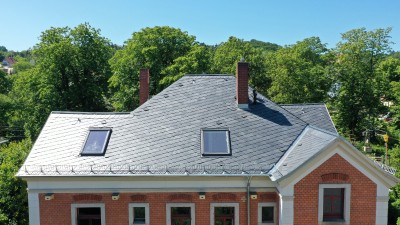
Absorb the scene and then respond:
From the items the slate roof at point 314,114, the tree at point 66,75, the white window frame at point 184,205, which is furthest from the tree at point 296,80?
the white window frame at point 184,205

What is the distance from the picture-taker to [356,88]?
147 feet

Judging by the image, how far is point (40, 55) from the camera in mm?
36531

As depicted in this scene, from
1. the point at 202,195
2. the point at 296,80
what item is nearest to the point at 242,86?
the point at 202,195

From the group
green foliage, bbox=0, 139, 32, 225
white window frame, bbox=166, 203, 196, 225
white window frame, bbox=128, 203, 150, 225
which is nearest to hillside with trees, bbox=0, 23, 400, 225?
green foliage, bbox=0, 139, 32, 225

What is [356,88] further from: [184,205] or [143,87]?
[184,205]

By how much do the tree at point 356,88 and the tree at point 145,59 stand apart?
2228 centimetres

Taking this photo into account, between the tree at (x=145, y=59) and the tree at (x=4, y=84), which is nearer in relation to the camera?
the tree at (x=145, y=59)

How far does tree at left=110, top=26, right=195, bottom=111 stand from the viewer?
35.4m

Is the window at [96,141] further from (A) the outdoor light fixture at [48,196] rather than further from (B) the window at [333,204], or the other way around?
(B) the window at [333,204]

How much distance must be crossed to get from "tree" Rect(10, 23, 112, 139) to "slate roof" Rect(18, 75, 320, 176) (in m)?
18.8

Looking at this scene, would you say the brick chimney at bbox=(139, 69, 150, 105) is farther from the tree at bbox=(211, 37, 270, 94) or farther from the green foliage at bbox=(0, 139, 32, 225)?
the tree at bbox=(211, 37, 270, 94)

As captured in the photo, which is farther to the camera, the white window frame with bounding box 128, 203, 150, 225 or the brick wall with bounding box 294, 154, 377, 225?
the white window frame with bounding box 128, 203, 150, 225

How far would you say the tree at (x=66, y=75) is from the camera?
1374 inches

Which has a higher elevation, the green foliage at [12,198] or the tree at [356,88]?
the tree at [356,88]
